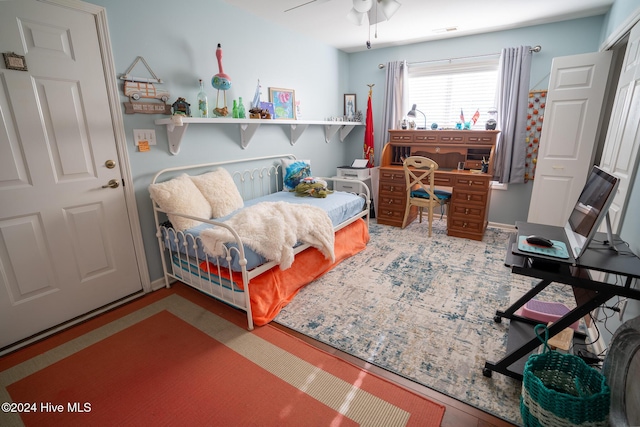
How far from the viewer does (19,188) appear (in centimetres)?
186

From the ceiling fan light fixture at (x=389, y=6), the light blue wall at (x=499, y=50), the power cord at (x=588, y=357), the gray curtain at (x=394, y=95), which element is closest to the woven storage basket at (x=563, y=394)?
the power cord at (x=588, y=357)

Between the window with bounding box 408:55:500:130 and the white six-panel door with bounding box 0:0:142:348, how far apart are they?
3.78 metres

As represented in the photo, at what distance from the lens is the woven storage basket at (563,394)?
3.81 ft

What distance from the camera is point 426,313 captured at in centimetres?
224

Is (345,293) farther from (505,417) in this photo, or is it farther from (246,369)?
(505,417)

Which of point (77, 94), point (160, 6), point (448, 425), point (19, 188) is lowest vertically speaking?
point (448, 425)

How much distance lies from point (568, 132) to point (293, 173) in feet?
9.47

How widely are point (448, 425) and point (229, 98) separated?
304cm

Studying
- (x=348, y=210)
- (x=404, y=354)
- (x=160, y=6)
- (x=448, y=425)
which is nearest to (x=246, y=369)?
(x=404, y=354)

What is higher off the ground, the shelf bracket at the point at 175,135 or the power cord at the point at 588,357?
the shelf bracket at the point at 175,135

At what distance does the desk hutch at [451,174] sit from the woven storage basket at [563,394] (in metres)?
2.30

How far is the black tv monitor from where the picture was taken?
4.26ft

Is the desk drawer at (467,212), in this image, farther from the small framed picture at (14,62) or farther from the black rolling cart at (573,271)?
the small framed picture at (14,62)

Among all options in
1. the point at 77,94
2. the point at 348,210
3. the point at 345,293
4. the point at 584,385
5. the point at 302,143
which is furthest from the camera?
the point at 302,143
